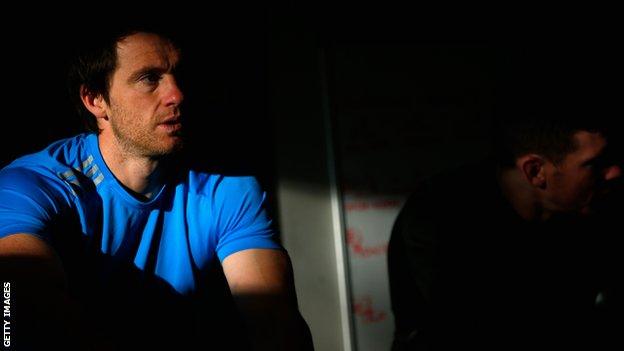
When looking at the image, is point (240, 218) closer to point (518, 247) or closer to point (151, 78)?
point (151, 78)

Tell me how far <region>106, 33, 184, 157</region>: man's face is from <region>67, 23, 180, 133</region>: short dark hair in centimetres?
2

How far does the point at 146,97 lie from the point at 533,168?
110 centimetres

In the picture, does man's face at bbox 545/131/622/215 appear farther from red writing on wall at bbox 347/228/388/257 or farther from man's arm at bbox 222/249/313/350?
man's arm at bbox 222/249/313/350

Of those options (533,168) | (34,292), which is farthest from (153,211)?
(533,168)

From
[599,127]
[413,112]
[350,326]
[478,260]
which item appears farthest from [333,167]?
[599,127]

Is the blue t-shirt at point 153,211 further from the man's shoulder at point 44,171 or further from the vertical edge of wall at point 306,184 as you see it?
the vertical edge of wall at point 306,184

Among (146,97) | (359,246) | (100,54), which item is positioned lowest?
(359,246)

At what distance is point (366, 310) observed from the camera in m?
2.24

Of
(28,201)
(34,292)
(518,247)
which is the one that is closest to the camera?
(34,292)

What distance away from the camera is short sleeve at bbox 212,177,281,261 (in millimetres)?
1276

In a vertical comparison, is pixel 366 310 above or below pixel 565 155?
below

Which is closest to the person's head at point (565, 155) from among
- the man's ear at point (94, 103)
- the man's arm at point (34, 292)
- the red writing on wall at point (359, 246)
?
the red writing on wall at point (359, 246)

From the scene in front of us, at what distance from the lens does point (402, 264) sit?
5.13 feet

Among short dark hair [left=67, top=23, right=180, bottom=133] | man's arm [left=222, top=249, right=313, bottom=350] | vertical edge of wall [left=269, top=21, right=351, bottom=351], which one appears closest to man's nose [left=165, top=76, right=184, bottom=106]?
short dark hair [left=67, top=23, right=180, bottom=133]
